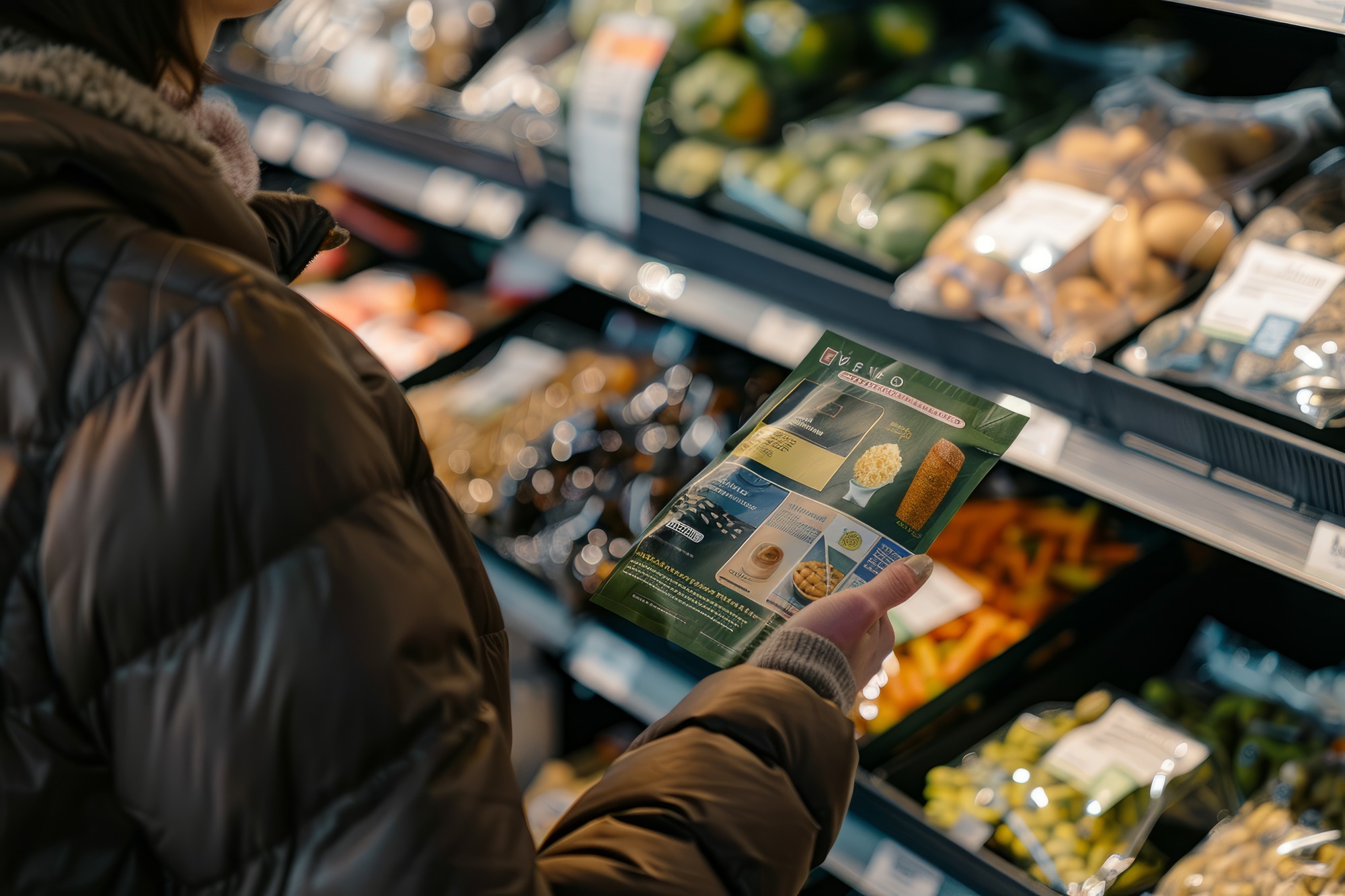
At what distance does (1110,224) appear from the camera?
1262 millimetres

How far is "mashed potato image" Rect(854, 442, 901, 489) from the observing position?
37.1 inches

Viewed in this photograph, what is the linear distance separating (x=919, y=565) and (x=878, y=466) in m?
0.11

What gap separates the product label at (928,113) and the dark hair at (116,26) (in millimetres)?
1113

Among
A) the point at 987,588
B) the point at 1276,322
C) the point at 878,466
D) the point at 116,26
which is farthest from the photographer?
the point at 987,588

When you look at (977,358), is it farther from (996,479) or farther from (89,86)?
(89,86)

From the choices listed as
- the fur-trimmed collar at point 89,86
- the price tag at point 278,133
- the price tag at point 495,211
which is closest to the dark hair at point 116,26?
the fur-trimmed collar at point 89,86

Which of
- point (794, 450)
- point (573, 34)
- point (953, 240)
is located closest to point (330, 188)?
point (573, 34)

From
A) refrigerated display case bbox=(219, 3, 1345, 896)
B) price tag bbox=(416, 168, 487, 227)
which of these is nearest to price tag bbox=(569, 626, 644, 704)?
refrigerated display case bbox=(219, 3, 1345, 896)

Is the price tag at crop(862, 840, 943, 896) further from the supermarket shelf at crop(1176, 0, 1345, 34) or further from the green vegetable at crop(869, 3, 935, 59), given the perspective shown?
the green vegetable at crop(869, 3, 935, 59)

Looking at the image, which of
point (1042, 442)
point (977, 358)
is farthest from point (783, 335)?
point (1042, 442)

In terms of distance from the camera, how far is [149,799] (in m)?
0.56

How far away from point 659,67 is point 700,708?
1.20m

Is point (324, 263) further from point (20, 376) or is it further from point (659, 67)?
point (20, 376)

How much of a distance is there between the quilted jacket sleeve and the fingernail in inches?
15.6
